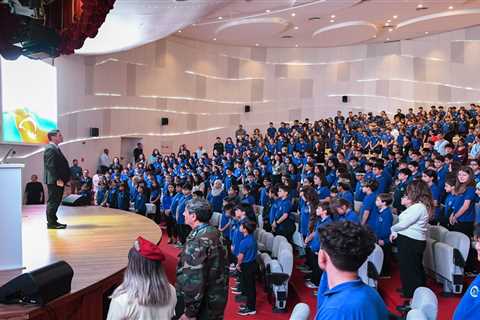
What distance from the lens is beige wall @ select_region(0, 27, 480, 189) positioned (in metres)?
18.4

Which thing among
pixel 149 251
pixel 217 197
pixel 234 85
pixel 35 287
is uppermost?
pixel 234 85

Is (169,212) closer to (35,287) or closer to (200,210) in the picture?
(35,287)

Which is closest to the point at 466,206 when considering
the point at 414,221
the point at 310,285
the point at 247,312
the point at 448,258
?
the point at 448,258

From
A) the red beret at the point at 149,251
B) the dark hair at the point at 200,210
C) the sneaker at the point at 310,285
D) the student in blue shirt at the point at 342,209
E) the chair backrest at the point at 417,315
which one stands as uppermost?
the dark hair at the point at 200,210

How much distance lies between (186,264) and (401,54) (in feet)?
76.0

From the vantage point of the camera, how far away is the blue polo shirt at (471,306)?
2045mm

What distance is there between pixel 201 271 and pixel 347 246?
1302mm

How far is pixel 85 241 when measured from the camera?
534cm

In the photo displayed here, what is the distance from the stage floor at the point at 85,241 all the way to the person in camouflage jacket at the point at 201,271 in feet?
3.62

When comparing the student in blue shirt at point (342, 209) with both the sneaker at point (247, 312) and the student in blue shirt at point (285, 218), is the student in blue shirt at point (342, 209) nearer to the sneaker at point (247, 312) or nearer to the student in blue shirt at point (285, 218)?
the sneaker at point (247, 312)

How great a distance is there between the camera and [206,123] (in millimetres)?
23234

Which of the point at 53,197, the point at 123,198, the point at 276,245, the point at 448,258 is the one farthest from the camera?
the point at 123,198

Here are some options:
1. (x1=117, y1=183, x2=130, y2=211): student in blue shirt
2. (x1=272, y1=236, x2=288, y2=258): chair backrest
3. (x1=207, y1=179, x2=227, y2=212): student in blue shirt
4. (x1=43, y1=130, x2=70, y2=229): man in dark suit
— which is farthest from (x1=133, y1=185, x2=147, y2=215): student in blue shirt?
(x1=272, y1=236, x2=288, y2=258): chair backrest

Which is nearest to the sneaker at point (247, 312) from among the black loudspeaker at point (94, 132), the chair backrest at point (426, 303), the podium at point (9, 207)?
the chair backrest at point (426, 303)
